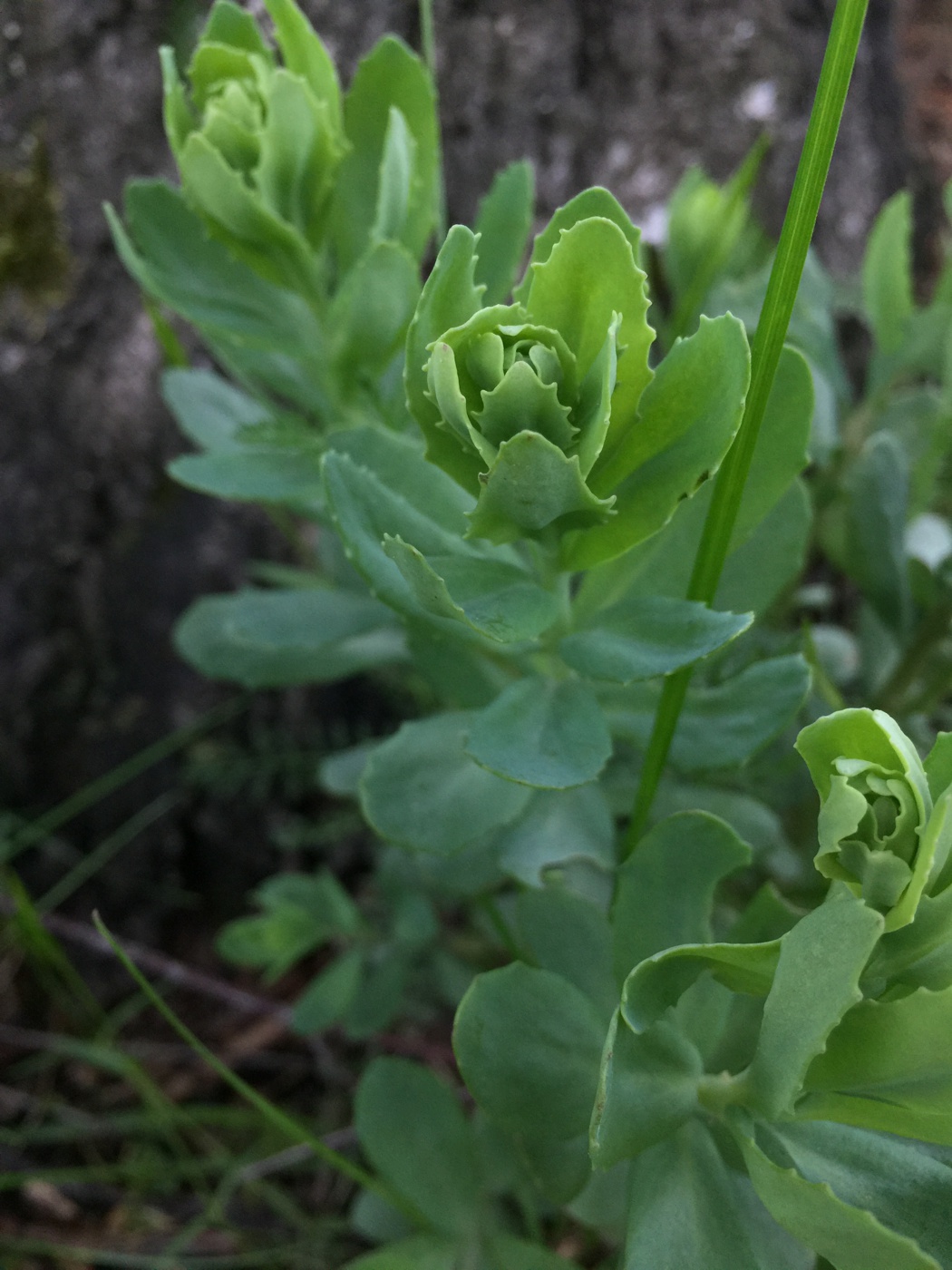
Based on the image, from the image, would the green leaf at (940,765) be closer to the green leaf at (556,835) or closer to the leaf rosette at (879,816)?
the leaf rosette at (879,816)

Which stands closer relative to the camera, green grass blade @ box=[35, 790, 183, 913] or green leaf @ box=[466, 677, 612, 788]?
green leaf @ box=[466, 677, 612, 788]

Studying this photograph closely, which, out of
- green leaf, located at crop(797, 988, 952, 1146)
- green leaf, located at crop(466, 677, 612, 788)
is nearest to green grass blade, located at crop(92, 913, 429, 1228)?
green leaf, located at crop(466, 677, 612, 788)

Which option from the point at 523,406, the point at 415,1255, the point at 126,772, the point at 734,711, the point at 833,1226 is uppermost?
the point at 523,406

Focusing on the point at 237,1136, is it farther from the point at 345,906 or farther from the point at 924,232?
the point at 924,232

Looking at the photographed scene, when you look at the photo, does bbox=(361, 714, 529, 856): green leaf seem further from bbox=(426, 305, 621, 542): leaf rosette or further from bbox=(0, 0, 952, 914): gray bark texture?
bbox=(0, 0, 952, 914): gray bark texture

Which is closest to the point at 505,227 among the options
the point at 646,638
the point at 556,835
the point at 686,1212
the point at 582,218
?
the point at 582,218

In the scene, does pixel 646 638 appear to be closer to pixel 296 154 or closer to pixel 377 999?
pixel 296 154
